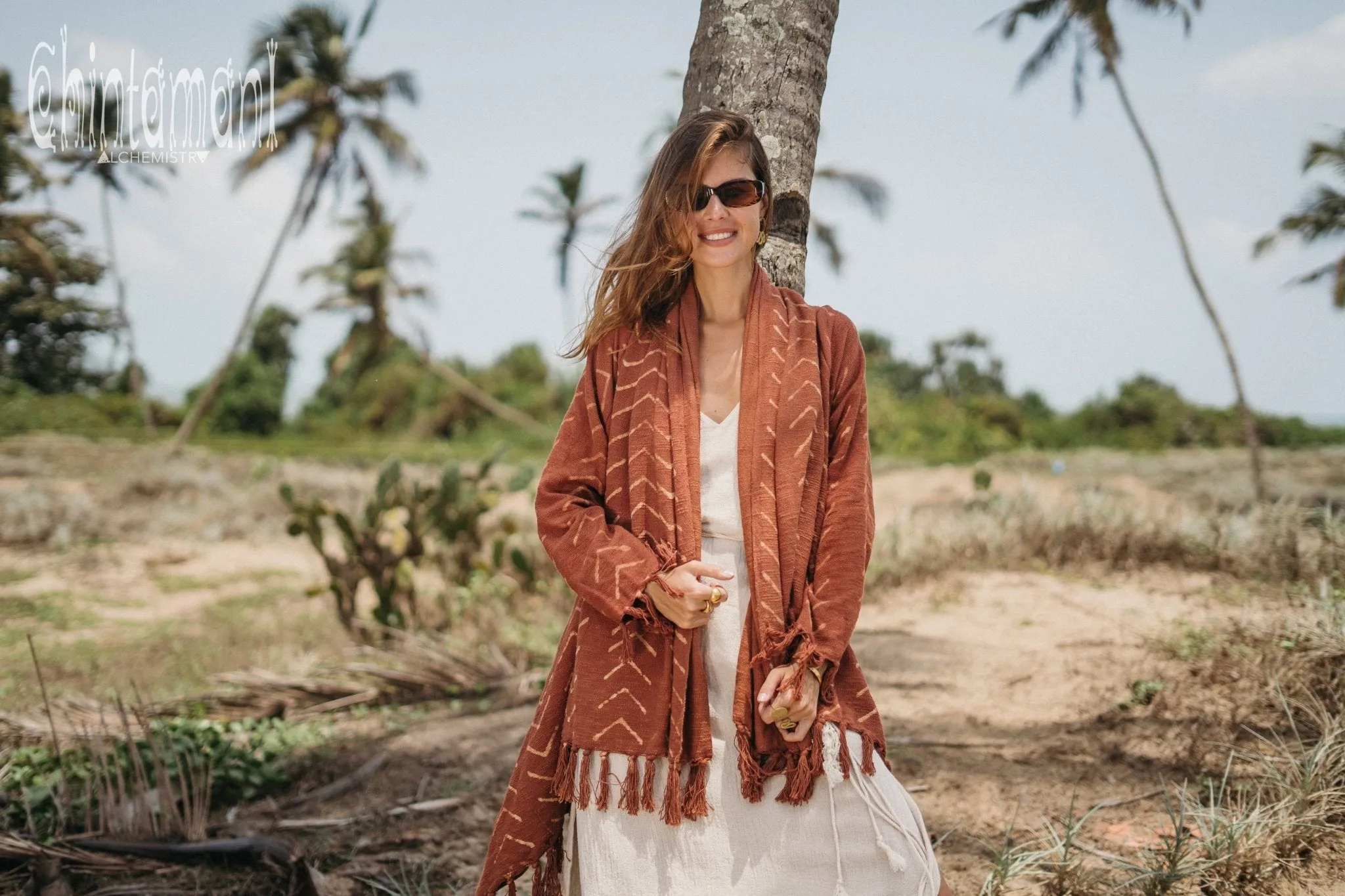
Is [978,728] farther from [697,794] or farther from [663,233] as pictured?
[663,233]

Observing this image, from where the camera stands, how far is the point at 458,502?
6.64m

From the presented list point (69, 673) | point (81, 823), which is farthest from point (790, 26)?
point (69, 673)

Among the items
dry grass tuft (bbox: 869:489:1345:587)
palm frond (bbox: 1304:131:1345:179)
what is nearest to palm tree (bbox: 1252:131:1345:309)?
palm frond (bbox: 1304:131:1345:179)

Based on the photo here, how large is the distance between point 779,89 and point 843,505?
132cm

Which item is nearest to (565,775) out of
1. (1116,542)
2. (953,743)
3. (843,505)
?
(843,505)

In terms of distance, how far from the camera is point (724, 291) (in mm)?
1967

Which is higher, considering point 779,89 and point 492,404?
point 492,404

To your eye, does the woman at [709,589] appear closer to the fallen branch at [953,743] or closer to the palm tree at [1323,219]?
the fallen branch at [953,743]

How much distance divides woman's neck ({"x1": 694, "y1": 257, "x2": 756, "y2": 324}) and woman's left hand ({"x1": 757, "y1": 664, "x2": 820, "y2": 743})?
79 centimetres

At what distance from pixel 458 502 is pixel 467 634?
3.70 ft

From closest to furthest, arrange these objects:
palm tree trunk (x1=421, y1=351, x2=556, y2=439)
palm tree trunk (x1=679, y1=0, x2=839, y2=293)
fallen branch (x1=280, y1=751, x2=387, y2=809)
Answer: palm tree trunk (x1=679, y1=0, x2=839, y2=293) → fallen branch (x1=280, y1=751, x2=387, y2=809) → palm tree trunk (x1=421, y1=351, x2=556, y2=439)

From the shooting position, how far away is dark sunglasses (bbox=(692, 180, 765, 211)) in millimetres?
1857

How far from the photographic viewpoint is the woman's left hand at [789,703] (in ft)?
5.42

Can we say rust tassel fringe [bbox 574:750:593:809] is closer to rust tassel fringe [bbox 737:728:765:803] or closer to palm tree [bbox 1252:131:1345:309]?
rust tassel fringe [bbox 737:728:765:803]
